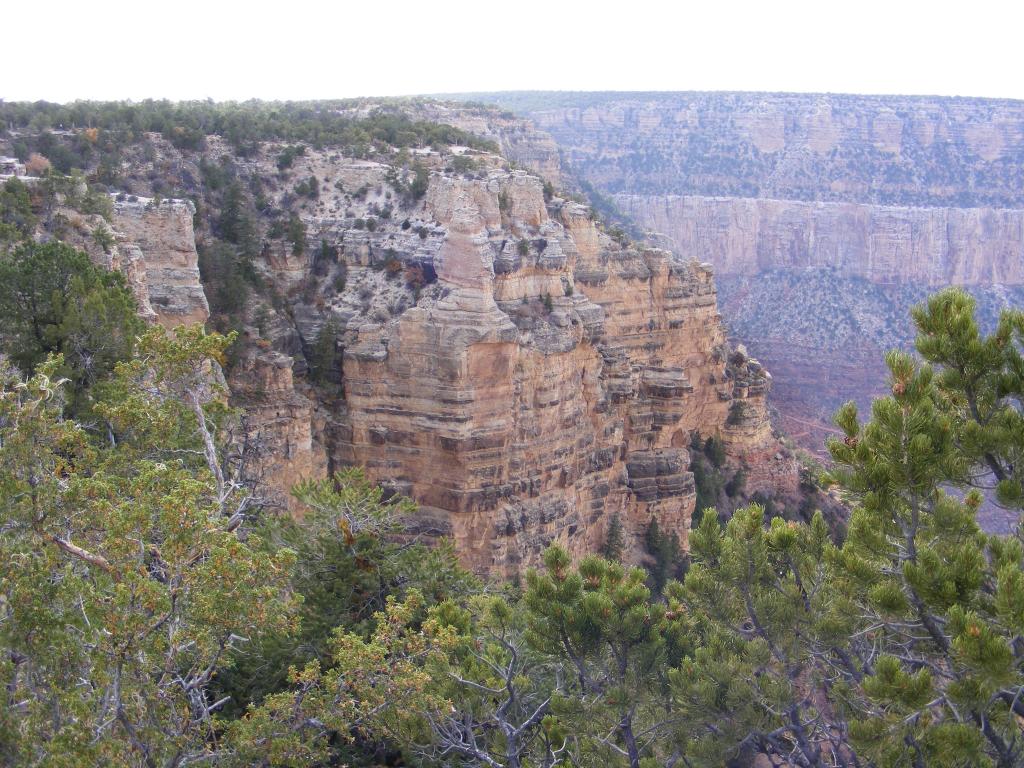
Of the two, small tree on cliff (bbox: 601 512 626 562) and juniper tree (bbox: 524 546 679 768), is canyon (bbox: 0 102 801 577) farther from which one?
juniper tree (bbox: 524 546 679 768)

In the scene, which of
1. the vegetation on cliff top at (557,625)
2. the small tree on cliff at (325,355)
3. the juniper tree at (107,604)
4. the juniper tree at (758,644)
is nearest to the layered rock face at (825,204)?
the small tree on cliff at (325,355)

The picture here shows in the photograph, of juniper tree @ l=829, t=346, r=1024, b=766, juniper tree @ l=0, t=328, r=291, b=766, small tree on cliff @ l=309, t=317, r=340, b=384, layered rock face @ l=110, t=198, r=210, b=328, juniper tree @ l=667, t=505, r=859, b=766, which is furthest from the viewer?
small tree on cliff @ l=309, t=317, r=340, b=384

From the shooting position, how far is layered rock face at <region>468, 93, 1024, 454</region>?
78938 millimetres

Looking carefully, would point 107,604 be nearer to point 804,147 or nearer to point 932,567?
point 932,567

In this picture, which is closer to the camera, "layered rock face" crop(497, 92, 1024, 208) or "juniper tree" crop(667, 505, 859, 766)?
"juniper tree" crop(667, 505, 859, 766)

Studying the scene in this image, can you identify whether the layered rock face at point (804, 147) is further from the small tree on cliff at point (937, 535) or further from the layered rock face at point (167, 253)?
the small tree on cliff at point (937, 535)

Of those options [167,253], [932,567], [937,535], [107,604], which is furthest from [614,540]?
[107,604]

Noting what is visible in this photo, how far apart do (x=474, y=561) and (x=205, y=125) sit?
18846mm

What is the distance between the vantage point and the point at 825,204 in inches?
3401

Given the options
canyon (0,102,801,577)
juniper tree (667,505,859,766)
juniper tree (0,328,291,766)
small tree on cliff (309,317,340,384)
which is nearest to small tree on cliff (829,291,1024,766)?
juniper tree (667,505,859,766)

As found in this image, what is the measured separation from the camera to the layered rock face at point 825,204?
7894cm

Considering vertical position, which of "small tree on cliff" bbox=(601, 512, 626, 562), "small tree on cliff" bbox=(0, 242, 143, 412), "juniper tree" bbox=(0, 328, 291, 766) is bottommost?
"small tree on cliff" bbox=(601, 512, 626, 562)

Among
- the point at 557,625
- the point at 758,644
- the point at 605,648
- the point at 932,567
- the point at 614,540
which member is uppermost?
the point at 932,567

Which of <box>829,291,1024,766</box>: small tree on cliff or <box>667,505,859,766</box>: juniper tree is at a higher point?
<box>829,291,1024,766</box>: small tree on cliff
